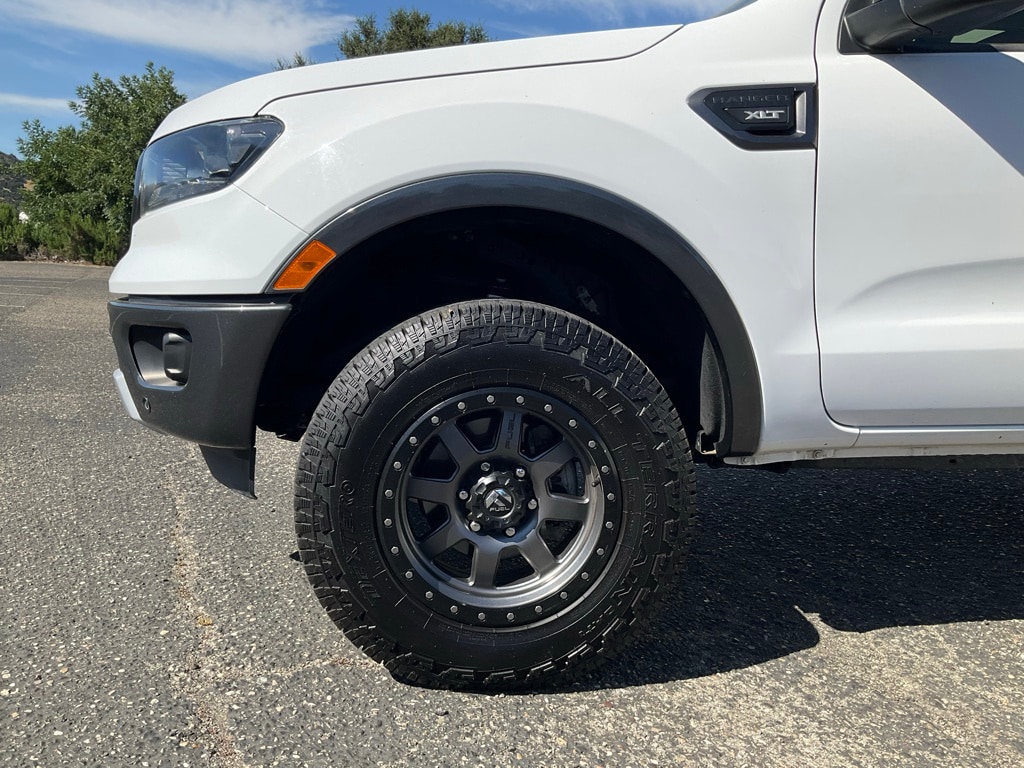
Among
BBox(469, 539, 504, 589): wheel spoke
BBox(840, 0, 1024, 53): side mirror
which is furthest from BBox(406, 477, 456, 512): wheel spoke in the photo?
BBox(840, 0, 1024, 53): side mirror

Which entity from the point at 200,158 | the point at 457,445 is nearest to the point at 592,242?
the point at 457,445

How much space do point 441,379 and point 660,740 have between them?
0.94m

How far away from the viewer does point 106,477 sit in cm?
339

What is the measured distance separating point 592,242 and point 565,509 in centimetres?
66

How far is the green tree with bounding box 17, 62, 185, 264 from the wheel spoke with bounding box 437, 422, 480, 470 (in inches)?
808

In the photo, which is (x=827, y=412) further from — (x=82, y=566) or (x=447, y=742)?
(x=82, y=566)

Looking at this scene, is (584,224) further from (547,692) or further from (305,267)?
(547,692)

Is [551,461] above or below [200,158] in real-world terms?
below

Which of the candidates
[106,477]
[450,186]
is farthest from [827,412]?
[106,477]

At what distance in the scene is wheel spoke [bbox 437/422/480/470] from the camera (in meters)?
1.86

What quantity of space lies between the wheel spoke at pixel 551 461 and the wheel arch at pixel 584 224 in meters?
0.40

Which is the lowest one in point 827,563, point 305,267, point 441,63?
point 827,563

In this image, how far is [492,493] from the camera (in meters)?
1.90

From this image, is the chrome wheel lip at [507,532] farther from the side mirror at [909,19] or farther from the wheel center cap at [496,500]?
the side mirror at [909,19]
